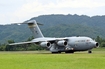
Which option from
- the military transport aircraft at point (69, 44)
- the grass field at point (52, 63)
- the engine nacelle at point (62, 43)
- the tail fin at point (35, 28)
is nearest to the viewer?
the grass field at point (52, 63)

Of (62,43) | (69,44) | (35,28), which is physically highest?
(35,28)

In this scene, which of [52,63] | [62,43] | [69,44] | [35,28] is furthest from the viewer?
[35,28]

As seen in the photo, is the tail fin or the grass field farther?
the tail fin

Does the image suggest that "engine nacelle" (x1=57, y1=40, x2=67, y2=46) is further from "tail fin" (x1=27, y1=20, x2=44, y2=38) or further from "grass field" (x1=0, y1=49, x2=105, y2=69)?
"grass field" (x1=0, y1=49, x2=105, y2=69)

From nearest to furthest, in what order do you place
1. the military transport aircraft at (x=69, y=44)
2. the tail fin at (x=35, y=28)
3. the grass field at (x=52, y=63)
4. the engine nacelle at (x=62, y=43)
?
the grass field at (x=52, y=63)
the military transport aircraft at (x=69, y=44)
the engine nacelle at (x=62, y=43)
the tail fin at (x=35, y=28)

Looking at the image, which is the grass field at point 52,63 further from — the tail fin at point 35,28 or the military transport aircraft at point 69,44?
the tail fin at point 35,28

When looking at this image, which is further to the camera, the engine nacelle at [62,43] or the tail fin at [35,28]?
the tail fin at [35,28]

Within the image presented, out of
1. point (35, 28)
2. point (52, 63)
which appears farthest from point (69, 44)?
point (52, 63)

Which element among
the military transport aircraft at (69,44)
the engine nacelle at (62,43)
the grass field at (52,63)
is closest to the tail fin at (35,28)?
the military transport aircraft at (69,44)

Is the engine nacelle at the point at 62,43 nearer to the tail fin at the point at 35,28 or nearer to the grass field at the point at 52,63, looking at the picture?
the tail fin at the point at 35,28

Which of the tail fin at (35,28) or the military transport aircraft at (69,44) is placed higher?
the tail fin at (35,28)

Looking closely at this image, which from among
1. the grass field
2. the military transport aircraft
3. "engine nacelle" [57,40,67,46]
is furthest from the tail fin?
the grass field

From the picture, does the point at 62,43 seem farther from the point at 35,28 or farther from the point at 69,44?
the point at 35,28

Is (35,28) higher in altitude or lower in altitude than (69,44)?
higher
